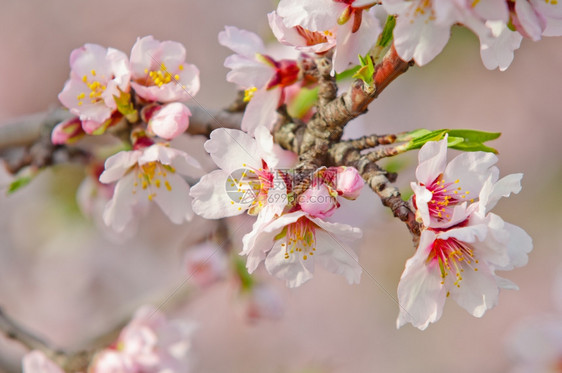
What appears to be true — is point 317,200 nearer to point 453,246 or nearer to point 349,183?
point 349,183

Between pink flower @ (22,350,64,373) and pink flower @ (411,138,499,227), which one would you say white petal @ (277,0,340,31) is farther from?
pink flower @ (22,350,64,373)

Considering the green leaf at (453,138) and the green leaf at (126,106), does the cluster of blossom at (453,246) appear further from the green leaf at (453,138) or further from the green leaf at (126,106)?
the green leaf at (126,106)

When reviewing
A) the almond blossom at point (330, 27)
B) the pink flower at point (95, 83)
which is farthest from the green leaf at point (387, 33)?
the pink flower at point (95, 83)

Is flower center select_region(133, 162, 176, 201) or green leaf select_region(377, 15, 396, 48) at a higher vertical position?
green leaf select_region(377, 15, 396, 48)

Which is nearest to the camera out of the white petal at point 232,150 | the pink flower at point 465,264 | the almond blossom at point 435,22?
the almond blossom at point 435,22

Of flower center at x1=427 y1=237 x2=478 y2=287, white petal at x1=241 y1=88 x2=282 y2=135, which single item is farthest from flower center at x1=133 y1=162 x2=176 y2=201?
flower center at x1=427 y1=237 x2=478 y2=287

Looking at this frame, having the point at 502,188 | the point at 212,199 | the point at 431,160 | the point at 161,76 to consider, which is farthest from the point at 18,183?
the point at 502,188
